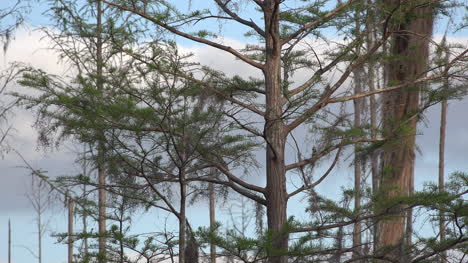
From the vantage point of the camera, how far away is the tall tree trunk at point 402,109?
11.8 m

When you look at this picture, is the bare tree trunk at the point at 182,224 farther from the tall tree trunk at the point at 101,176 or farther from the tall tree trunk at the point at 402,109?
the tall tree trunk at the point at 402,109

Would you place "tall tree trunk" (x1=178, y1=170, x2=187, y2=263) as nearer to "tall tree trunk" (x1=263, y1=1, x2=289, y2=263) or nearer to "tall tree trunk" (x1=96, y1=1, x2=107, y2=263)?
"tall tree trunk" (x1=263, y1=1, x2=289, y2=263)

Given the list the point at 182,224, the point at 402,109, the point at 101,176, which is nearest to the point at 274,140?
the point at 182,224

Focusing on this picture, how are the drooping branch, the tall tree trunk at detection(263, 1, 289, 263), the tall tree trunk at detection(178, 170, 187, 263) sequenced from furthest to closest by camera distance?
1. the drooping branch
2. the tall tree trunk at detection(263, 1, 289, 263)
3. the tall tree trunk at detection(178, 170, 187, 263)

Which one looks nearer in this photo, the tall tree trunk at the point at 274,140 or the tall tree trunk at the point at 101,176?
the tall tree trunk at the point at 274,140

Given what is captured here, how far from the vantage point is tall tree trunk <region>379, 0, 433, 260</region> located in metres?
11.8

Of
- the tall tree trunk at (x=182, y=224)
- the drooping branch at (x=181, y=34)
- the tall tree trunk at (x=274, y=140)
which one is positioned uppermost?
the drooping branch at (x=181, y=34)

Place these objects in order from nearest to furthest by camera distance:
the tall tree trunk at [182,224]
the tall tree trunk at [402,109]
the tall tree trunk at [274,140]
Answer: the tall tree trunk at [182,224]
the tall tree trunk at [274,140]
the tall tree trunk at [402,109]

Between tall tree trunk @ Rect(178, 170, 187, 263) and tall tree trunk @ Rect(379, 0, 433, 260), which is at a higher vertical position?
tall tree trunk @ Rect(379, 0, 433, 260)

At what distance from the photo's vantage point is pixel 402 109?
12.4 metres

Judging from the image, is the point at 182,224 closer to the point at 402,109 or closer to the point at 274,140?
the point at 274,140

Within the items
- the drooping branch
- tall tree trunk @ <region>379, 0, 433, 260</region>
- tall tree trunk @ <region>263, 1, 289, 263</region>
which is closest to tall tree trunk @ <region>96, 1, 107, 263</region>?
the drooping branch

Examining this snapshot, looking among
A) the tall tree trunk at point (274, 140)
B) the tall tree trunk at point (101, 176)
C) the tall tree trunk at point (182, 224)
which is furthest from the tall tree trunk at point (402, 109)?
the tall tree trunk at point (101, 176)

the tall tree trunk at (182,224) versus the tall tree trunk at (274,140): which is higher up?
the tall tree trunk at (274,140)
